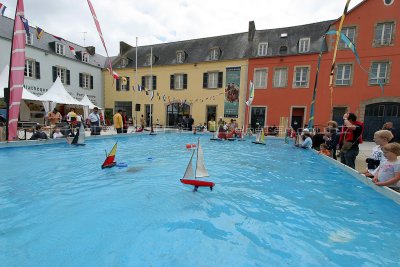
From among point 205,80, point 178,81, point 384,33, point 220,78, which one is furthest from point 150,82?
point 384,33

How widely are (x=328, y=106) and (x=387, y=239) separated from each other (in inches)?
744

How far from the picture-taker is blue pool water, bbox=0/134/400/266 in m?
2.91

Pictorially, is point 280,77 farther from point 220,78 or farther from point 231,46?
point 231,46

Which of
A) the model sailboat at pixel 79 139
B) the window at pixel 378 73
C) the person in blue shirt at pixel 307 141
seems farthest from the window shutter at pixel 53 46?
the window at pixel 378 73

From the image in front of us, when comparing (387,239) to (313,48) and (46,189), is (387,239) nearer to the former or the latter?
(46,189)

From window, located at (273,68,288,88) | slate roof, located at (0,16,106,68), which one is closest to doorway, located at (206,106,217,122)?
window, located at (273,68,288,88)

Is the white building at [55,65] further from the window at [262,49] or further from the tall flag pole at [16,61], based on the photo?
the window at [262,49]

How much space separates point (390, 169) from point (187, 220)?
14.5ft

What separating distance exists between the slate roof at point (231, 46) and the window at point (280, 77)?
1.58m

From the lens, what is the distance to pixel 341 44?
61.6 feet

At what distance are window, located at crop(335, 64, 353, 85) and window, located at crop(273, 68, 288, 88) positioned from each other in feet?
14.3

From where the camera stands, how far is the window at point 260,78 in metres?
21.8

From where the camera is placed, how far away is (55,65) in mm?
23141

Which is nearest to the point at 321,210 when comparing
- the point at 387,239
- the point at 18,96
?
the point at 387,239
